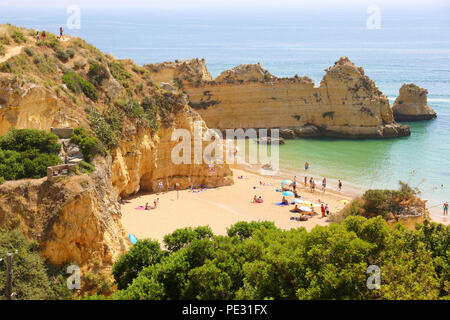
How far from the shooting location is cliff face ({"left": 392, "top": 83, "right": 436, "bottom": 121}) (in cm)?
6272

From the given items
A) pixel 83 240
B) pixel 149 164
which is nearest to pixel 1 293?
→ pixel 83 240

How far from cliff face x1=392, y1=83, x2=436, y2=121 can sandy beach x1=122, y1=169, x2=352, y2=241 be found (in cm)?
3308

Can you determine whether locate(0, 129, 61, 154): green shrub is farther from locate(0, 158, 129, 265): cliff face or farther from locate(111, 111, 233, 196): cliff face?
locate(111, 111, 233, 196): cliff face

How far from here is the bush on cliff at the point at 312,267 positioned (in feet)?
39.3

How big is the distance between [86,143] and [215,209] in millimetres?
9821

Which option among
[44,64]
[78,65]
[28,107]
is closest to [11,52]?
[44,64]

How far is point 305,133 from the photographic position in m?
54.3

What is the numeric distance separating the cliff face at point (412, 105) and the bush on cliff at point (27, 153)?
176 feet

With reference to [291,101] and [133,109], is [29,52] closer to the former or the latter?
[133,109]

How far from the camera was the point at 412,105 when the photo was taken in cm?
6297

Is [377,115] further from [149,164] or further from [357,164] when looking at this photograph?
[149,164]

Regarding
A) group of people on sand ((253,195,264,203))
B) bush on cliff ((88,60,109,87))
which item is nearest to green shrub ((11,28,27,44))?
bush on cliff ((88,60,109,87))

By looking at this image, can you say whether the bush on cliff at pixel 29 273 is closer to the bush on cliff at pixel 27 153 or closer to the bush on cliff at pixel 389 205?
the bush on cliff at pixel 27 153
